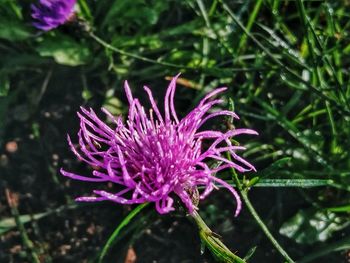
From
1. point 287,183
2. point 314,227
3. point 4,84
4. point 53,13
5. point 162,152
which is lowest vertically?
point 314,227

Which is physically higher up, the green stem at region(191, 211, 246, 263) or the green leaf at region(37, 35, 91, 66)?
the green leaf at region(37, 35, 91, 66)

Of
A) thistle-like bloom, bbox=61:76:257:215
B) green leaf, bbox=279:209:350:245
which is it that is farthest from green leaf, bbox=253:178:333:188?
green leaf, bbox=279:209:350:245

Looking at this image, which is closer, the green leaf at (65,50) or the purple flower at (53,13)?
the purple flower at (53,13)

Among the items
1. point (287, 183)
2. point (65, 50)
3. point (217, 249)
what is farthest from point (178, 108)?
point (217, 249)

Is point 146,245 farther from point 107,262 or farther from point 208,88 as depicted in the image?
point 208,88

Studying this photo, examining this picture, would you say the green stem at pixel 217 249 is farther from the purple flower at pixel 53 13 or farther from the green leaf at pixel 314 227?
the purple flower at pixel 53 13

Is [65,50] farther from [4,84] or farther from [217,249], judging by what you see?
[217,249]

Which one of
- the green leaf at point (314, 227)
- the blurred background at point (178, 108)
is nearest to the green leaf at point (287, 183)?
the blurred background at point (178, 108)

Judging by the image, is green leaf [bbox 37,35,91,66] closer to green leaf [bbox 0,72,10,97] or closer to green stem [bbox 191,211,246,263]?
green leaf [bbox 0,72,10,97]
